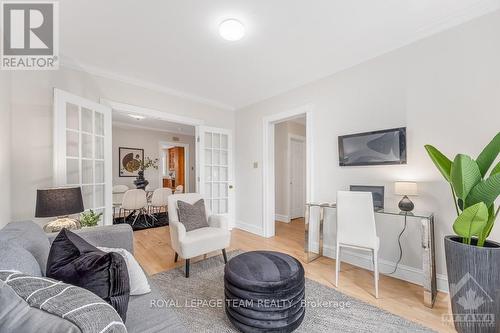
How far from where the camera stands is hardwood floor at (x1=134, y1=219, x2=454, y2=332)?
5.85ft

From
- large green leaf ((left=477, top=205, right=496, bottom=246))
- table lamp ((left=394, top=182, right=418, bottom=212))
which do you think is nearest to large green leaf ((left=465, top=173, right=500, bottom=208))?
large green leaf ((left=477, top=205, right=496, bottom=246))

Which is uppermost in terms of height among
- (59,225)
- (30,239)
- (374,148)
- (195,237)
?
(374,148)

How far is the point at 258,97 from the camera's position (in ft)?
12.8

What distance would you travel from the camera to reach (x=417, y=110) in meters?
2.22

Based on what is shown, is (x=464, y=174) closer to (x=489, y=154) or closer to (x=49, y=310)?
(x=489, y=154)

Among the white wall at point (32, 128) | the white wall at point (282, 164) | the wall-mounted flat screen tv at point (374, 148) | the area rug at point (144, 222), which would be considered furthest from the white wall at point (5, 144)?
the white wall at point (282, 164)

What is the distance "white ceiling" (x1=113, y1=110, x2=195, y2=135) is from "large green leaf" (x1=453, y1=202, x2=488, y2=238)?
529 cm

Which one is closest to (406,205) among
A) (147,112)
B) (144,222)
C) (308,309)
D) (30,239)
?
(308,309)

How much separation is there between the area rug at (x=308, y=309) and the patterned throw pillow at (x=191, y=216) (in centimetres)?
56

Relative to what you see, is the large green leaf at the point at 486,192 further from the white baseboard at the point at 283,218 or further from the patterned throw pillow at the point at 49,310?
the white baseboard at the point at 283,218

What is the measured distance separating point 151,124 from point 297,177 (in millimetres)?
4356

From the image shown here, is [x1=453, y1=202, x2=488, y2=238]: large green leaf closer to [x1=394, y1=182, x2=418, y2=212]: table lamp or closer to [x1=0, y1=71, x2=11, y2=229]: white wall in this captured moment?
[x1=394, y1=182, x2=418, y2=212]: table lamp

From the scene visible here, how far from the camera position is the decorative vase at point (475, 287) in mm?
1436

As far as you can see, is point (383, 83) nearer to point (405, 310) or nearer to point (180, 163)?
point (405, 310)
